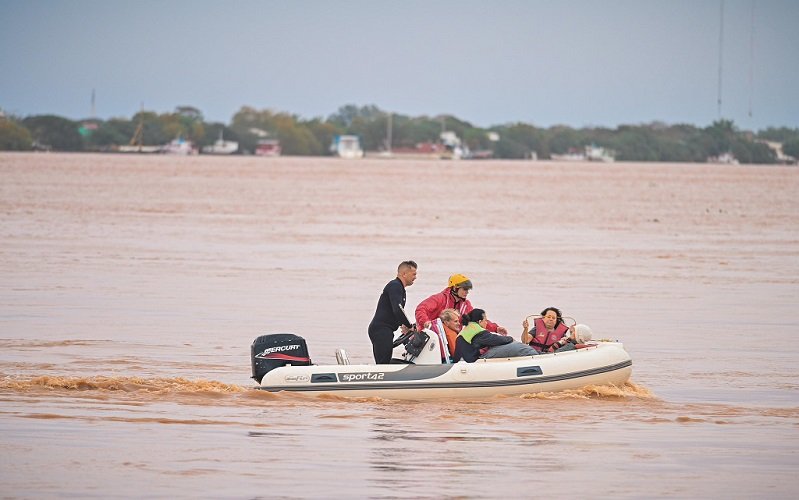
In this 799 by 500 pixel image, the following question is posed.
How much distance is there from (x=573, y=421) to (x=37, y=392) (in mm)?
4567

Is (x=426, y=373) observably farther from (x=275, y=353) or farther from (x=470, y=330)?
(x=275, y=353)

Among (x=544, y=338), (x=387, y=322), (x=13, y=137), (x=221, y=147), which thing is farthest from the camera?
(x=221, y=147)

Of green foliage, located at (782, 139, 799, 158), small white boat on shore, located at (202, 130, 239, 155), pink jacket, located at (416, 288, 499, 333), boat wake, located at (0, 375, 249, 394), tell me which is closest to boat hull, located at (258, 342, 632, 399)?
boat wake, located at (0, 375, 249, 394)

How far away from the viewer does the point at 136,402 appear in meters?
12.1

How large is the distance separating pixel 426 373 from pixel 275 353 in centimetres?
136

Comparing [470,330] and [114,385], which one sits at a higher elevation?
[470,330]

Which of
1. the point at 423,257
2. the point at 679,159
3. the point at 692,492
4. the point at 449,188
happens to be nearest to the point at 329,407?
the point at 692,492

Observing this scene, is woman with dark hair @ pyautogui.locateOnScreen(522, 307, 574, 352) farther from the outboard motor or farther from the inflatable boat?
the outboard motor

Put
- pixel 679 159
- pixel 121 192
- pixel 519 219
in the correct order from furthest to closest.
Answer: pixel 679 159
pixel 121 192
pixel 519 219

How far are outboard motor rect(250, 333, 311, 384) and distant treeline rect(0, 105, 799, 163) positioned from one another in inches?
6364

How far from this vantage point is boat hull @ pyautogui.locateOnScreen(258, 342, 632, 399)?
12.6m

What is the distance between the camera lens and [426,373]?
500 inches

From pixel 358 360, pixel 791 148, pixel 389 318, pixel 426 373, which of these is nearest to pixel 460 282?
pixel 389 318

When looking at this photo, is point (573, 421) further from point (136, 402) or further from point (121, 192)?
point (121, 192)
